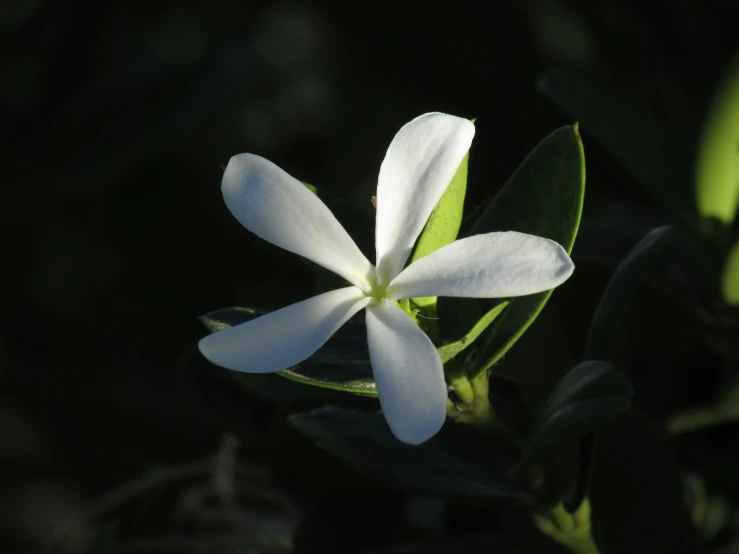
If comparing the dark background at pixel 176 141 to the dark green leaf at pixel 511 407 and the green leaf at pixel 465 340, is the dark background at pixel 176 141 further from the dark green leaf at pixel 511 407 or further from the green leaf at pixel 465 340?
the green leaf at pixel 465 340

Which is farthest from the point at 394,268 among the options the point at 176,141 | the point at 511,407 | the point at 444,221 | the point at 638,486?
the point at 176,141

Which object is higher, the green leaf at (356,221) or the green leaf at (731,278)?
the green leaf at (356,221)

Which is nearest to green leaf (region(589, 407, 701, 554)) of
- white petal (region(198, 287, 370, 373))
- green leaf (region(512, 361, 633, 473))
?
green leaf (region(512, 361, 633, 473))

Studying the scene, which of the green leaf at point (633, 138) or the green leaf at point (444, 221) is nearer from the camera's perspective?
the green leaf at point (444, 221)

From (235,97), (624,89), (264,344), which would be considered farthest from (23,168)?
(264,344)

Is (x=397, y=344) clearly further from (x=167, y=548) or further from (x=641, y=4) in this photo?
(x=641, y=4)

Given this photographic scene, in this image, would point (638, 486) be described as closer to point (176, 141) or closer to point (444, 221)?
point (444, 221)

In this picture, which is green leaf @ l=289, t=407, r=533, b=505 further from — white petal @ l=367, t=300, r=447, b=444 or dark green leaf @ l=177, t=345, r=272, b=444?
dark green leaf @ l=177, t=345, r=272, b=444

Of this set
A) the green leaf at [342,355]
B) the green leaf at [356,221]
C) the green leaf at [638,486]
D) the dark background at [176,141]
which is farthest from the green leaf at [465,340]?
the dark background at [176,141]
